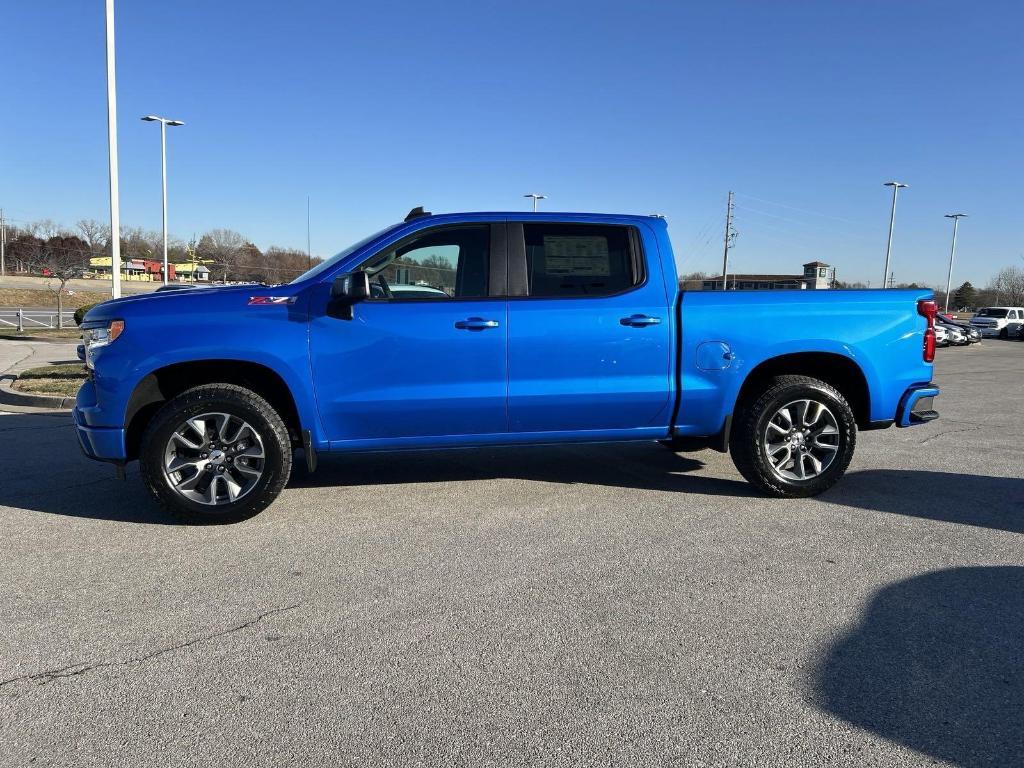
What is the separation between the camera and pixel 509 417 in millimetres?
4930

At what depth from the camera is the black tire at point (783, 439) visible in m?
5.15

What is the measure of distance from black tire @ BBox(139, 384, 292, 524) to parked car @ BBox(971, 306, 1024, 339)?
45918 millimetres

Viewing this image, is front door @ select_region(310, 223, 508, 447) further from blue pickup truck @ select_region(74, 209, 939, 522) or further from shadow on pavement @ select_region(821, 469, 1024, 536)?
shadow on pavement @ select_region(821, 469, 1024, 536)

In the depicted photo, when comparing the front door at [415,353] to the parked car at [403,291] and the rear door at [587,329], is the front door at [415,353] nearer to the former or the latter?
the parked car at [403,291]

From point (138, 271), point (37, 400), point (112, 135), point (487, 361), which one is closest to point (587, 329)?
point (487, 361)

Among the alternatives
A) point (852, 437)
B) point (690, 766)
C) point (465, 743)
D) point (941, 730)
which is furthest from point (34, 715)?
point (852, 437)

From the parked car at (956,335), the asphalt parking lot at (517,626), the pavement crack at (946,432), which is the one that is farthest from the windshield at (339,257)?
the parked car at (956,335)

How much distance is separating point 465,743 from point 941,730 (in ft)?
5.23

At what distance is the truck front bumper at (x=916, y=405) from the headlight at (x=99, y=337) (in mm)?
5323

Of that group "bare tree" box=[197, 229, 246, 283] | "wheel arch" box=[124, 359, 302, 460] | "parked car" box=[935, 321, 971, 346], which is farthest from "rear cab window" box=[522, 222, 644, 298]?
"bare tree" box=[197, 229, 246, 283]

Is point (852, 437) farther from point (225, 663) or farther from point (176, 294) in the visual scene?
point (176, 294)

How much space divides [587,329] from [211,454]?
2.54 m

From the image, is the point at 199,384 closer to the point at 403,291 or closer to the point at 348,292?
the point at 348,292

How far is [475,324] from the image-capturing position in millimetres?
4789
